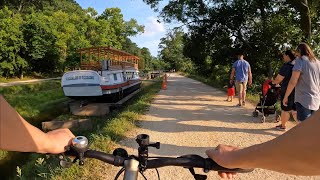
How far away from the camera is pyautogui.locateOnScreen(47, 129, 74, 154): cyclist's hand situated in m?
1.60

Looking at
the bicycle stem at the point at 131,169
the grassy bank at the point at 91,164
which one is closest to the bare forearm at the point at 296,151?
the bicycle stem at the point at 131,169

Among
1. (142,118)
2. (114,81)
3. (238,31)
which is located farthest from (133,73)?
(142,118)

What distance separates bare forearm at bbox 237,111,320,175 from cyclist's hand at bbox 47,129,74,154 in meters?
0.93

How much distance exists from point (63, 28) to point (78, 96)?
109ft

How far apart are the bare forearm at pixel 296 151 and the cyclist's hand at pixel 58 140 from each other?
932mm

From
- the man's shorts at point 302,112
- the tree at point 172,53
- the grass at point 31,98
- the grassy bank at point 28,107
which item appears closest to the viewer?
the man's shorts at point 302,112

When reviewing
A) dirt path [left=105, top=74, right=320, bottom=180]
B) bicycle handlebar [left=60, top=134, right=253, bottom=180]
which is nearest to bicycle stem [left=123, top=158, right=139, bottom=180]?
bicycle handlebar [left=60, top=134, right=253, bottom=180]

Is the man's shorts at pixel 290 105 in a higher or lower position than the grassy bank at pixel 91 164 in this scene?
higher

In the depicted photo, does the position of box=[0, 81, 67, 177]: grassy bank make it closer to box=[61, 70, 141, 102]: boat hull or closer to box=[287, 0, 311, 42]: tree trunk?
box=[61, 70, 141, 102]: boat hull

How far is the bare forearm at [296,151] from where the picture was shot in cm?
104

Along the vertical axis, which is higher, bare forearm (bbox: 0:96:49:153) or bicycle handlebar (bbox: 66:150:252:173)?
bare forearm (bbox: 0:96:49:153)

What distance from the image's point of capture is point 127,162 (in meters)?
1.59

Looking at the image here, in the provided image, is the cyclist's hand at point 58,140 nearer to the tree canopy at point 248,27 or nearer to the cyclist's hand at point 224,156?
the cyclist's hand at point 224,156

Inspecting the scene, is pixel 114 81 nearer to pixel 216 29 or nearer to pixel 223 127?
pixel 216 29
